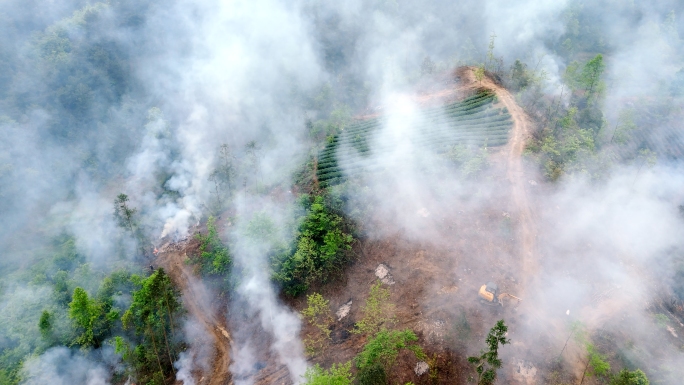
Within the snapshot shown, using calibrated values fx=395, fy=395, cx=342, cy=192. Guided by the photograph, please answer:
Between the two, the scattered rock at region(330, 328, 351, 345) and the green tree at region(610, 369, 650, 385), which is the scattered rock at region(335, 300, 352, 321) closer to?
the scattered rock at region(330, 328, 351, 345)

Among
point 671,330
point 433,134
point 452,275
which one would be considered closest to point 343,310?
point 452,275

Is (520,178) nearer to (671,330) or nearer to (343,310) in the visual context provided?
(671,330)

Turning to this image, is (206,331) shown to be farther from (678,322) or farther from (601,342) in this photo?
(678,322)

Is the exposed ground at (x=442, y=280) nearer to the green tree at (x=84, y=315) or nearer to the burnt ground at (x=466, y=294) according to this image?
the burnt ground at (x=466, y=294)

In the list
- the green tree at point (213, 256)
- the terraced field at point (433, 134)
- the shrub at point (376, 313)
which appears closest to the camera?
the shrub at point (376, 313)

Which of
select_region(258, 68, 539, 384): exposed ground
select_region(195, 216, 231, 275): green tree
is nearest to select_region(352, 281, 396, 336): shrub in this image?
select_region(258, 68, 539, 384): exposed ground

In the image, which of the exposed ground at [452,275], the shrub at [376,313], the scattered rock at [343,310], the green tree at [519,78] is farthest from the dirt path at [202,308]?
the green tree at [519,78]

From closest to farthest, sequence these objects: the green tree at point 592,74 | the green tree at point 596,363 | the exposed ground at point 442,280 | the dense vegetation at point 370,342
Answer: the dense vegetation at point 370,342 → the green tree at point 596,363 → the exposed ground at point 442,280 → the green tree at point 592,74
